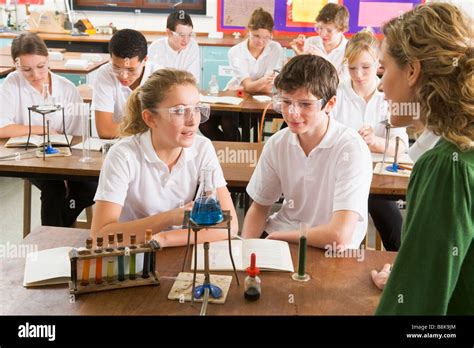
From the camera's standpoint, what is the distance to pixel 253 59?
5.32 meters

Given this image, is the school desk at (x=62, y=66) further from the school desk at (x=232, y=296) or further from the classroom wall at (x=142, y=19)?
the school desk at (x=232, y=296)

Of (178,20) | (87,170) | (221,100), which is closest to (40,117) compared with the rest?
(87,170)

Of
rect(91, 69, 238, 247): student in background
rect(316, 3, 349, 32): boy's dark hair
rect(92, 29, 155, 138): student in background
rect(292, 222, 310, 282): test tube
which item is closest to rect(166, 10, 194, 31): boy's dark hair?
rect(316, 3, 349, 32): boy's dark hair

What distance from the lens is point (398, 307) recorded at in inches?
51.2

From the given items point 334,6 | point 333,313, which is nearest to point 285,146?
point 333,313

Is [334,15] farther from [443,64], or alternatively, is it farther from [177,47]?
[443,64]

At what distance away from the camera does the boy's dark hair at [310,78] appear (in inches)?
84.3

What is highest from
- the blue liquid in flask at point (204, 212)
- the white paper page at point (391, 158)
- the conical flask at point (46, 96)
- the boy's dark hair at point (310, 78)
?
the boy's dark hair at point (310, 78)

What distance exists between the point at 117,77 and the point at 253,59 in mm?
2044

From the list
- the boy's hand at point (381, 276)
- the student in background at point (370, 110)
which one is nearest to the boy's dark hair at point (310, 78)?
the boy's hand at point (381, 276)

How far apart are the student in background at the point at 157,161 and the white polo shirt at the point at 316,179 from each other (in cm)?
23

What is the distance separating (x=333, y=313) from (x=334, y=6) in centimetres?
407

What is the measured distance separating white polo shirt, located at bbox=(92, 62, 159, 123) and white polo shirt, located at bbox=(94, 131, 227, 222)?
1.41m
